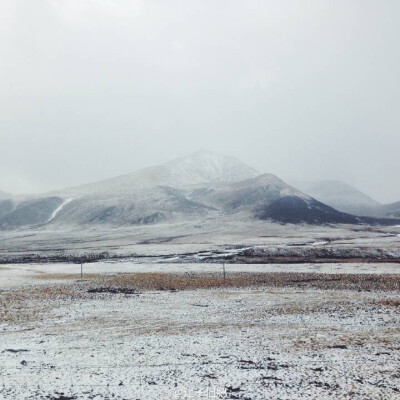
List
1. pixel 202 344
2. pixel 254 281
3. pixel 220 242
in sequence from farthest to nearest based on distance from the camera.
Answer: pixel 220 242 → pixel 254 281 → pixel 202 344

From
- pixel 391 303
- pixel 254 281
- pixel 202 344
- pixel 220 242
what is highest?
pixel 202 344

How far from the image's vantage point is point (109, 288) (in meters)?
44.8

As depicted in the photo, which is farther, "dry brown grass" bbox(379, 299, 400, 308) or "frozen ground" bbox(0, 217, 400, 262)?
"frozen ground" bbox(0, 217, 400, 262)

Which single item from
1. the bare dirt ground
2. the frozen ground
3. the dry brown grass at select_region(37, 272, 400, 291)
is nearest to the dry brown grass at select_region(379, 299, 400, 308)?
the bare dirt ground

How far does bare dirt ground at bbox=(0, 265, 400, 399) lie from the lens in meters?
16.0

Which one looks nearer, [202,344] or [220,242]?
[202,344]

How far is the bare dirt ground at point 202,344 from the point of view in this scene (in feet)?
52.6

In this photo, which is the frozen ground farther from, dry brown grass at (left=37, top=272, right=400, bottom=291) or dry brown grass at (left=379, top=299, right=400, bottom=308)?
dry brown grass at (left=379, top=299, right=400, bottom=308)

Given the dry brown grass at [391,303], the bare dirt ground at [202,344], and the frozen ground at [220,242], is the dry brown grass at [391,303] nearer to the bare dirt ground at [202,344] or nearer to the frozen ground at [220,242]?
the bare dirt ground at [202,344]

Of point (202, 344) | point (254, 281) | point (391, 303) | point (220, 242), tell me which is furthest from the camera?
point (220, 242)

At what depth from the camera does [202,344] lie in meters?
21.8

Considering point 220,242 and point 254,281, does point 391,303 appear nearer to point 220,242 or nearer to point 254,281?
point 254,281

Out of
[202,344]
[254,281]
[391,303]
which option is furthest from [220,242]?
[202,344]

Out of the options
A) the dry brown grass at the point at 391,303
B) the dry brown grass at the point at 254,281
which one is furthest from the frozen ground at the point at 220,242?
the dry brown grass at the point at 391,303
